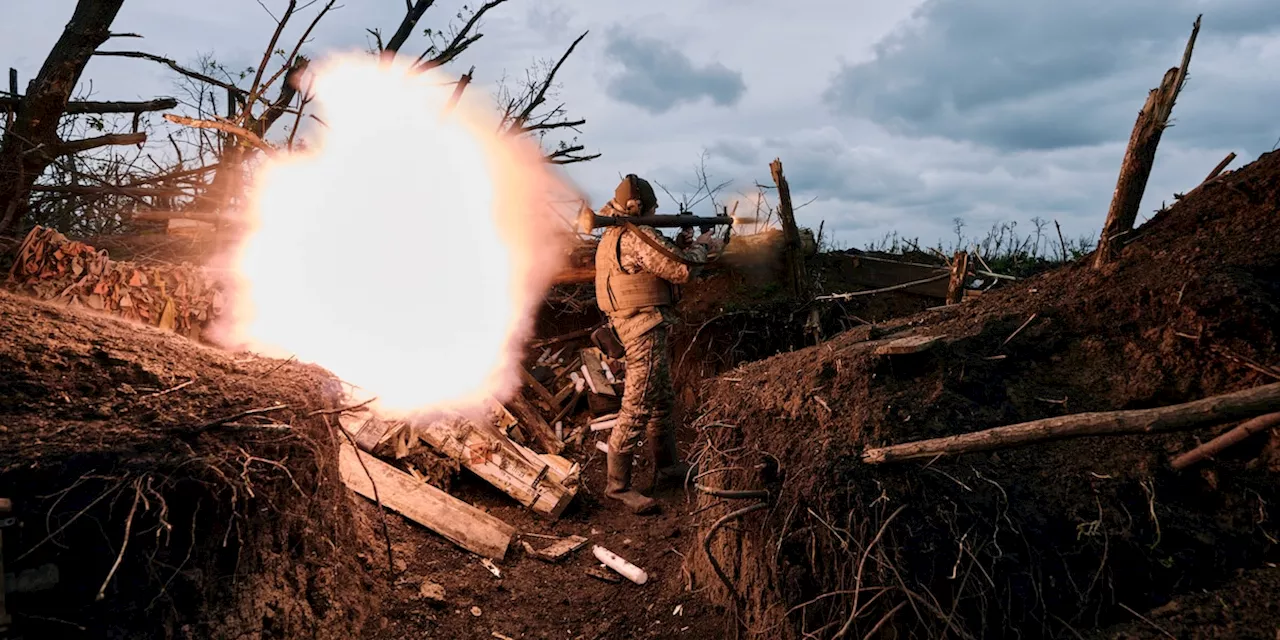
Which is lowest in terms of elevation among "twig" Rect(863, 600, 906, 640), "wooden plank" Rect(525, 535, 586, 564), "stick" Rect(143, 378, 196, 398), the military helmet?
"wooden plank" Rect(525, 535, 586, 564)

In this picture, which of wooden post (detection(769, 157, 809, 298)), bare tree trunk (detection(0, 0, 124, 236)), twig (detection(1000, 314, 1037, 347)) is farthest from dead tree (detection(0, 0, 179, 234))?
twig (detection(1000, 314, 1037, 347))

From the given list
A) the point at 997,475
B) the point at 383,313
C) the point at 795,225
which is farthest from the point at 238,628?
the point at 795,225

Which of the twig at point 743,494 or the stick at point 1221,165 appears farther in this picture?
the stick at point 1221,165

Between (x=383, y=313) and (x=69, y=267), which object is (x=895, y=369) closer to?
(x=383, y=313)

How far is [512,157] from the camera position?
34.2ft

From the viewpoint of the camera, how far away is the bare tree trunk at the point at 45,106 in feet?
26.8

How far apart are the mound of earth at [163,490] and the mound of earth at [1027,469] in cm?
224

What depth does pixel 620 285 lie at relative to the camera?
7.13m

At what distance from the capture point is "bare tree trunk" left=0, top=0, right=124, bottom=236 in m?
8.16

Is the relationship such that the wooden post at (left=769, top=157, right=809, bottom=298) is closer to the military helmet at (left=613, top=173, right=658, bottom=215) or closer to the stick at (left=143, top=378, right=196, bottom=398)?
the military helmet at (left=613, top=173, right=658, bottom=215)

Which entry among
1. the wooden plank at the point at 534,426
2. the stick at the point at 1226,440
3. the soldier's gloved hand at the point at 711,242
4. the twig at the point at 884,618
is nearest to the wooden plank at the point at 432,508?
the wooden plank at the point at 534,426

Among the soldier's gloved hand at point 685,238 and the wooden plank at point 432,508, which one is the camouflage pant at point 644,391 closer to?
the soldier's gloved hand at point 685,238

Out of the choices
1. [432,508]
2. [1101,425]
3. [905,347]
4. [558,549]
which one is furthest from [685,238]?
[1101,425]

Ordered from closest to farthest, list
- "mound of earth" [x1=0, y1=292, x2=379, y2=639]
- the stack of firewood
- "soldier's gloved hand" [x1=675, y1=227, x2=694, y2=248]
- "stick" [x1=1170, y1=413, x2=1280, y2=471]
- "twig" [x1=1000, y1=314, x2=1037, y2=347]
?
1. "mound of earth" [x1=0, y1=292, x2=379, y2=639]
2. "stick" [x1=1170, y1=413, x2=1280, y2=471]
3. "twig" [x1=1000, y1=314, x2=1037, y2=347]
4. the stack of firewood
5. "soldier's gloved hand" [x1=675, y1=227, x2=694, y2=248]
